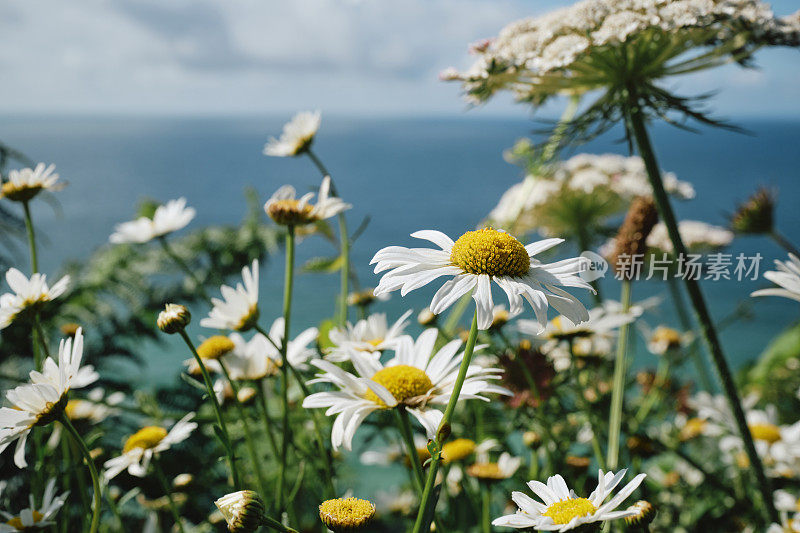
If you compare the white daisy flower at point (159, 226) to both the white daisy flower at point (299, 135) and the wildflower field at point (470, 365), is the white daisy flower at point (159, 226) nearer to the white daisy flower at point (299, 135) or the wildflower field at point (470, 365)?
the wildflower field at point (470, 365)

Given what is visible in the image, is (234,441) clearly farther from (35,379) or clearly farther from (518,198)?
(518,198)

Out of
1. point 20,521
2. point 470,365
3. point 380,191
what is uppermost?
point 470,365

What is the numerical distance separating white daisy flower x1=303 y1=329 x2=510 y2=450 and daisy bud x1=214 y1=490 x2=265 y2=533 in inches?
2.4

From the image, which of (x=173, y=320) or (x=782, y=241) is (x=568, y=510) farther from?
(x=782, y=241)

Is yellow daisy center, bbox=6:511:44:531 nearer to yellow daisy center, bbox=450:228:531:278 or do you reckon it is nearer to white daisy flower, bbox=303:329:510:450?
white daisy flower, bbox=303:329:510:450

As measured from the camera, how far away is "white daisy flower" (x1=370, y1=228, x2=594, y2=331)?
34cm

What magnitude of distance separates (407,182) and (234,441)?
20.1 meters

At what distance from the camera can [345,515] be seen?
0.31m

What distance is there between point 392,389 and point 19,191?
46 centimetres

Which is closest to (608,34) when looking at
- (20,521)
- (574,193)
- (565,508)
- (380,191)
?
(565,508)

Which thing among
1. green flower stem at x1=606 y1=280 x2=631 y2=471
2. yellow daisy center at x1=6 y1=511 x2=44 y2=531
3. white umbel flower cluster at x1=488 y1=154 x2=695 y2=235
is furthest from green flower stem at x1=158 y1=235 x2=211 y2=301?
white umbel flower cluster at x1=488 y1=154 x2=695 y2=235

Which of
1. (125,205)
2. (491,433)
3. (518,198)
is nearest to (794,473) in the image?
(491,433)

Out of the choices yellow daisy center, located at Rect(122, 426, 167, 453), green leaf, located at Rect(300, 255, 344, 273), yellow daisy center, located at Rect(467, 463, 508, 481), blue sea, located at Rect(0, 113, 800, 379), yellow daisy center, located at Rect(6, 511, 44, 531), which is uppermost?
green leaf, located at Rect(300, 255, 344, 273)

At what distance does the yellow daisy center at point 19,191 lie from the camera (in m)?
0.57
